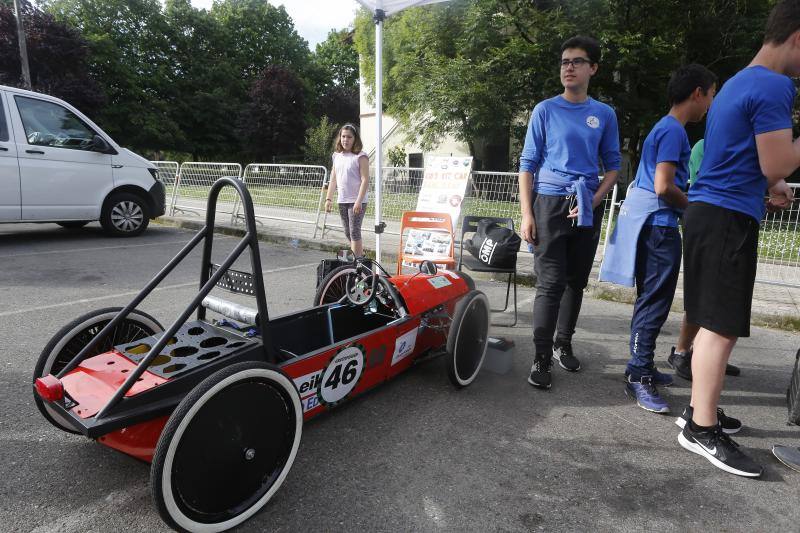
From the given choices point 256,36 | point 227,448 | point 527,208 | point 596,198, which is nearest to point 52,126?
point 527,208

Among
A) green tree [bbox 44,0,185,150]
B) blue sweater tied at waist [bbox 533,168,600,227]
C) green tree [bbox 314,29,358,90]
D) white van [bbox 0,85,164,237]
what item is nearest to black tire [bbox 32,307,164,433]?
blue sweater tied at waist [bbox 533,168,600,227]

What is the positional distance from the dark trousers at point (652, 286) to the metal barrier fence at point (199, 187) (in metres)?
8.60

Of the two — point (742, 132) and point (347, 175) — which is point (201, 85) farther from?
point (742, 132)

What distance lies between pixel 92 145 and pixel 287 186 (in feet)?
10.6

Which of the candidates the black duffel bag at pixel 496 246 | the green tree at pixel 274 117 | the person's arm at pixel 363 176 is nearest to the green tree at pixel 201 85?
the green tree at pixel 274 117

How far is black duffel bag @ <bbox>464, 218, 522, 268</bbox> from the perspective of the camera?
4.25 m

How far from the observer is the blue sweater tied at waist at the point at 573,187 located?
9.75ft

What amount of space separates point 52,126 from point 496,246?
685cm

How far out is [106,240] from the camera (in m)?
8.10

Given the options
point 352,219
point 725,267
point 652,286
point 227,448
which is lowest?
point 227,448

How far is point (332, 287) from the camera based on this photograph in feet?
11.3

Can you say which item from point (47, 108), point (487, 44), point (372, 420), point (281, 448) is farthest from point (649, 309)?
point (487, 44)

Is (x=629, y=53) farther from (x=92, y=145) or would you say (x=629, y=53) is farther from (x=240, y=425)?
(x=240, y=425)

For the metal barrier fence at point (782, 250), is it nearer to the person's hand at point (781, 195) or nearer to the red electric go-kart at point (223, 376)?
the person's hand at point (781, 195)
